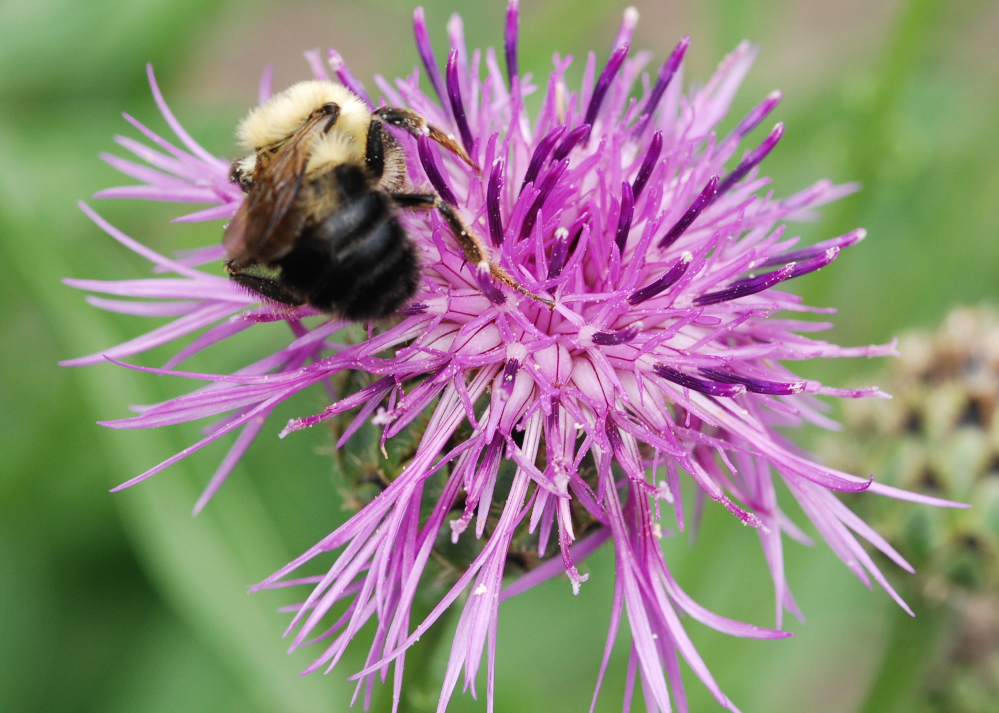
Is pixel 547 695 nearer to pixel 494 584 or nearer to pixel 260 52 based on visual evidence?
pixel 494 584

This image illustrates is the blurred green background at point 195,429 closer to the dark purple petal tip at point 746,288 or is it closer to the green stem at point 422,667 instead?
the green stem at point 422,667

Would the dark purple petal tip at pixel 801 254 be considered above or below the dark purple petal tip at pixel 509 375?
below

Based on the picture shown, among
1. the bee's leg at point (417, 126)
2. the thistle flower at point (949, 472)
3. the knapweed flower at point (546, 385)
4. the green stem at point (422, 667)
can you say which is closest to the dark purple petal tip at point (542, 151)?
the knapweed flower at point (546, 385)

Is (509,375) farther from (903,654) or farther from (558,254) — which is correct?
(903,654)

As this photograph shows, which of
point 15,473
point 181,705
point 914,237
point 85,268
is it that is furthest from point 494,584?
point 914,237

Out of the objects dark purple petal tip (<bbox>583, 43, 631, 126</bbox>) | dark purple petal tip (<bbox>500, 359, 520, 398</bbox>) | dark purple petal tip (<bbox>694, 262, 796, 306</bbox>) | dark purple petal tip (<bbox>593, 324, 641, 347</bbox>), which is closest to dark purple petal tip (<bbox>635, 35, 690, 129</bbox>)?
dark purple petal tip (<bbox>583, 43, 631, 126</bbox>)

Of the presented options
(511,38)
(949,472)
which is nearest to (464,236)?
(511,38)

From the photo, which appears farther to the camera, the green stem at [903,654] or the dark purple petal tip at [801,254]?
the green stem at [903,654]

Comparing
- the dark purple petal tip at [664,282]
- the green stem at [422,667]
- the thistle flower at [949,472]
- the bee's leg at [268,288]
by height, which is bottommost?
the thistle flower at [949,472]

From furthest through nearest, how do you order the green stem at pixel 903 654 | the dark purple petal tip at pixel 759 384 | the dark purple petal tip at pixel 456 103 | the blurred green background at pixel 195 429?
the green stem at pixel 903 654, the blurred green background at pixel 195 429, the dark purple petal tip at pixel 456 103, the dark purple petal tip at pixel 759 384
